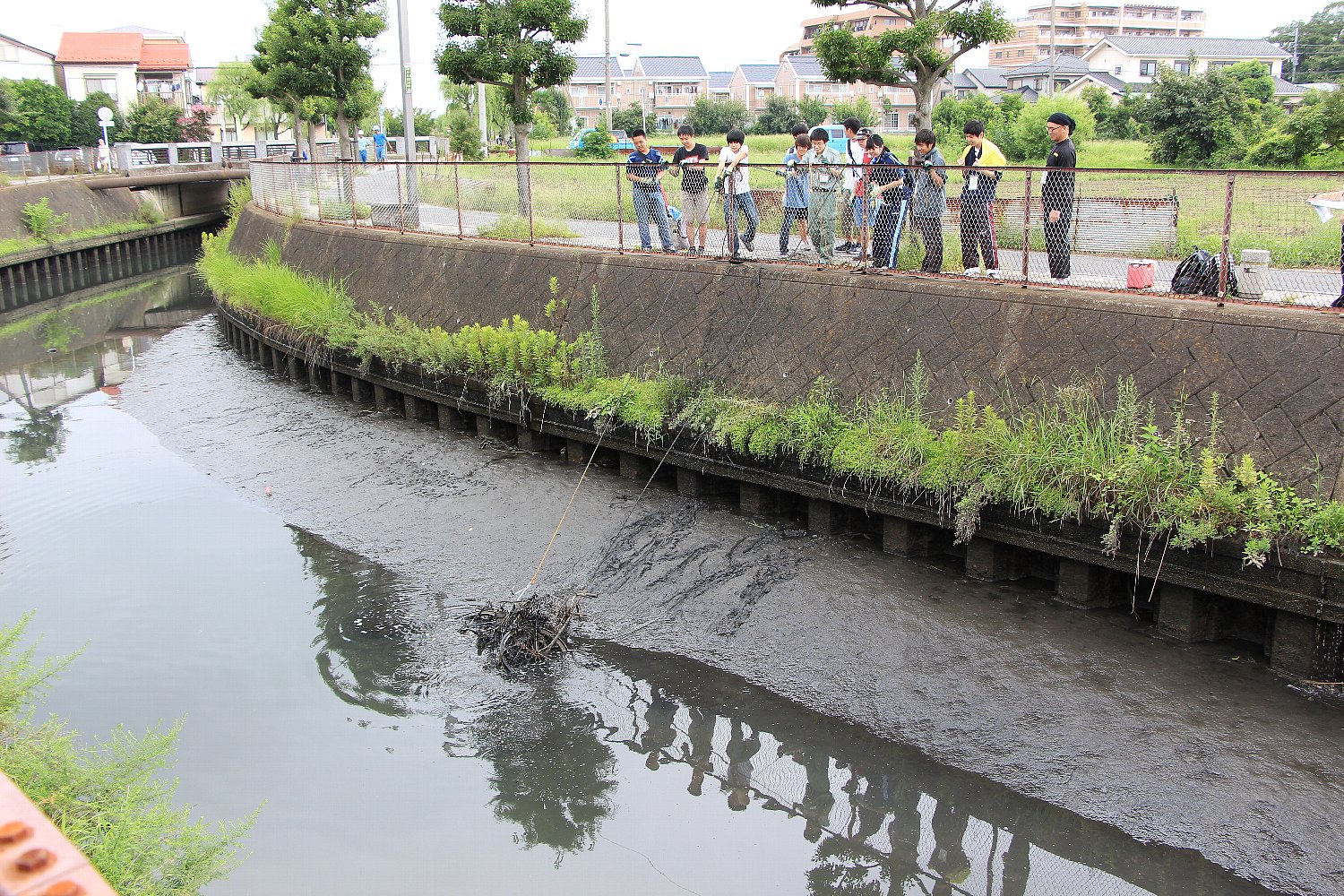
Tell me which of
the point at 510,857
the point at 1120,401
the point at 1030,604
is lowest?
the point at 510,857

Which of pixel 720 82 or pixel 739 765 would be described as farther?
pixel 720 82

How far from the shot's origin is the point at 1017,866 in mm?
6195

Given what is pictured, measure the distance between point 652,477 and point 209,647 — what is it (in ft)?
15.3

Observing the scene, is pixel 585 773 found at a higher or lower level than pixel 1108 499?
lower

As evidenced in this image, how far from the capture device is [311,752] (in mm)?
7566

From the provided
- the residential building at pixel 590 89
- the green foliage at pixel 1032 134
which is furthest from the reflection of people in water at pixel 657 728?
the residential building at pixel 590 89

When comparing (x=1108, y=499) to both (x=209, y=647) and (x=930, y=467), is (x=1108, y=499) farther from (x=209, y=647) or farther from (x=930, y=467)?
(x=209, y=647)

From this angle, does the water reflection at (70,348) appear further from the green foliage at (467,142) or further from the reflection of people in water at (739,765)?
the green foliage at (467,142)

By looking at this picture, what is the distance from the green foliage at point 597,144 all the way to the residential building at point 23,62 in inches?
1876

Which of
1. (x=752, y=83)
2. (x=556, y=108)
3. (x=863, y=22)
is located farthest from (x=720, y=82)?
(x=556, y=108)

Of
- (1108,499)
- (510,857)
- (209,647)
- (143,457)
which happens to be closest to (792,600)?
(1108,499)

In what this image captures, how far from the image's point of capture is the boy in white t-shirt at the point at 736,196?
12.2 metres

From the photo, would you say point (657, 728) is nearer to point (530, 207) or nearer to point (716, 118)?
point (530, 207)

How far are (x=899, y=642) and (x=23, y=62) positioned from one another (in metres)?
89.2
